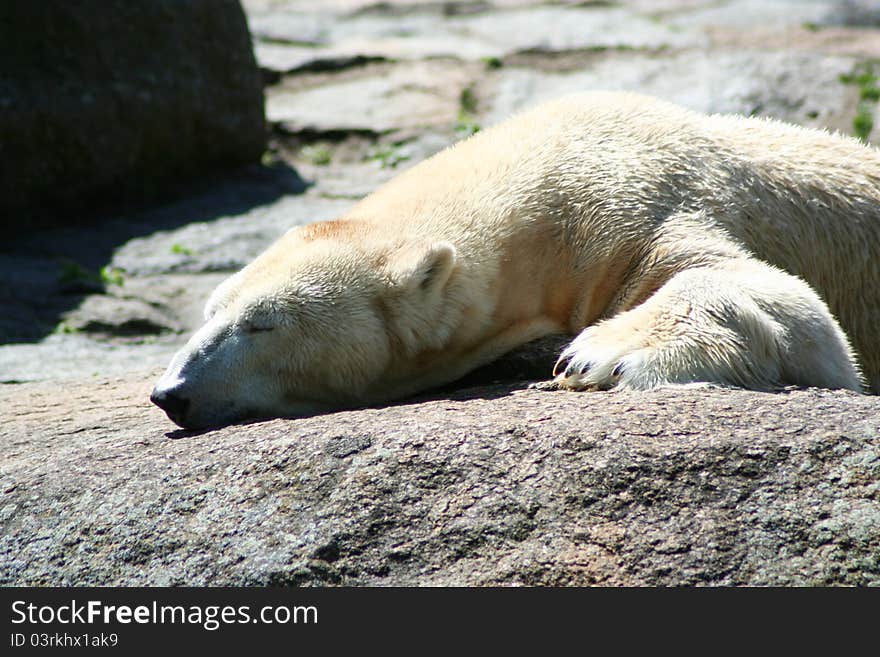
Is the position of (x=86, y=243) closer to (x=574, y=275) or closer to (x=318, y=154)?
(x=318, y=154)

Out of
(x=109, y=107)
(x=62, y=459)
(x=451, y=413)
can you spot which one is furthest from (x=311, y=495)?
(x=109, y=107)

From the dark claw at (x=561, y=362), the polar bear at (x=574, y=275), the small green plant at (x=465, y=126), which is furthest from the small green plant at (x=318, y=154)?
the dark claw at (x=561, y=362)

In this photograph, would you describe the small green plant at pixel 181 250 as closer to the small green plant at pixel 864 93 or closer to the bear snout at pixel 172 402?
the bear snout at pixel 172 402

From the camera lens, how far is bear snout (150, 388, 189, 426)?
3.18 m

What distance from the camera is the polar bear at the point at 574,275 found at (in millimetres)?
3211

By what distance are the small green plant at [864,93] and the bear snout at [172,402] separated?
4538 mm

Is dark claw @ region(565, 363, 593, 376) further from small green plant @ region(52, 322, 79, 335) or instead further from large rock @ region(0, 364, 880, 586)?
small green plant @ region(52, 322, 79, 335)

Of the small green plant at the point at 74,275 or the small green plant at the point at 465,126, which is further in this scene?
the small green plant at the point at 465,126

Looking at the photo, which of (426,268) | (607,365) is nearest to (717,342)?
(607,365)

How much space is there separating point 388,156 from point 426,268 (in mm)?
3831

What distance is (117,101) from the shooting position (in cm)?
654

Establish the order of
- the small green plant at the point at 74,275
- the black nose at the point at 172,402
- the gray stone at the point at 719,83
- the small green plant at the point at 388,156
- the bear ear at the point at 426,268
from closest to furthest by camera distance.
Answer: the black nose at the point at 172,402 < the bear ear at the point at 426,268 < the small green plant at the point at 74,275 < the gray stone at the point at 719,83 < the small green plant at the point at 388,156

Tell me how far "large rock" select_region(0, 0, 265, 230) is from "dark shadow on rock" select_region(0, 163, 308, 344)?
0.48ft

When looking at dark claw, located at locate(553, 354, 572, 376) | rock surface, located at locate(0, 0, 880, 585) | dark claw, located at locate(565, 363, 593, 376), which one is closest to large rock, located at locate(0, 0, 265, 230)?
rock surface, located at locate(0, 0, 880, 585)
